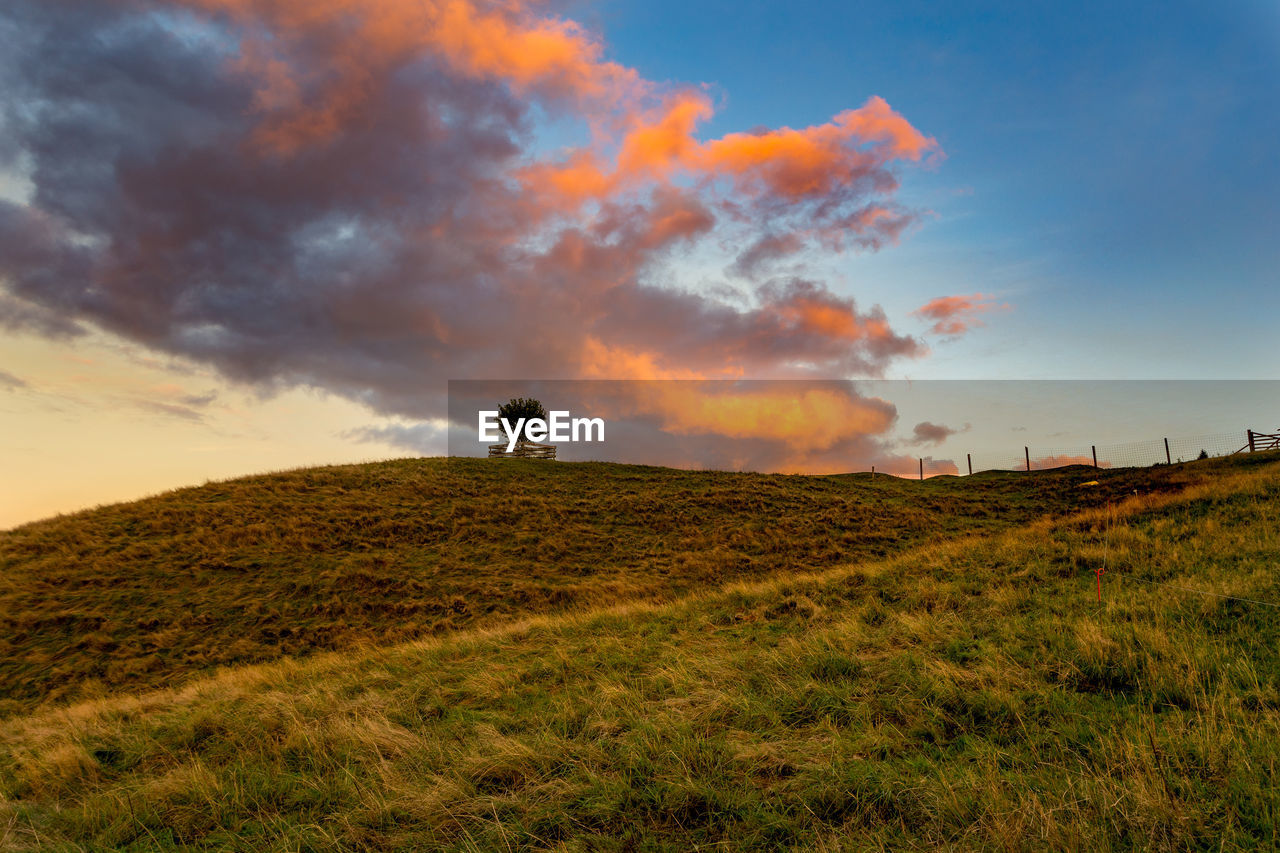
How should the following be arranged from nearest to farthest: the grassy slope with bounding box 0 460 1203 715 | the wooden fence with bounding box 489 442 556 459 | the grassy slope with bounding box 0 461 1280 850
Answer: the grassy slope with bounding box 0 461 1280 850, the grassy slope with bounding box 0 460 1203 715, the wooden fence with bounding box 489 442 556 459

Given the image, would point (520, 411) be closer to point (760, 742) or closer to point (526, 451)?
point (526, 451)

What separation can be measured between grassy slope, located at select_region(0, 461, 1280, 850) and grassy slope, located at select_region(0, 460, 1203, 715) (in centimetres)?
793

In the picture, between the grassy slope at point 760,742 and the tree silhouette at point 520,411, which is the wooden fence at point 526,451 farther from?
the grassy slope at point 760,742

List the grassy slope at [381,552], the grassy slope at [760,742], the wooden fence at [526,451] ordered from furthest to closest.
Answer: the wooden fence at [526,451] < the grassy slope at [381,552] < the grassy slope at [760,742]

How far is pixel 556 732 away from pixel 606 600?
1341 cm

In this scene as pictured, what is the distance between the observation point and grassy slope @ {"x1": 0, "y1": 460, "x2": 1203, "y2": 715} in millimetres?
18297

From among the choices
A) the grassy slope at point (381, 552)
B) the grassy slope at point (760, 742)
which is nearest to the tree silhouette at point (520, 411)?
the grassy slope at point (381, 552)

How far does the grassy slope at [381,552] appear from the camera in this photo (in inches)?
720

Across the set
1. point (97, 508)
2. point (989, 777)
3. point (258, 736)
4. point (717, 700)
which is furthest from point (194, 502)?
point (989, 777)

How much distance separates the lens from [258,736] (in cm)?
755

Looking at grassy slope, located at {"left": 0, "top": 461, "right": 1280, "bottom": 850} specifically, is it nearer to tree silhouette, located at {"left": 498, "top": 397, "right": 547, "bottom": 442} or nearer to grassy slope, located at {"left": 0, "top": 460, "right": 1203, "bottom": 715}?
grassy slope, located at {"left": 0, "top": 460, "right": 1203, "bottom": 715}

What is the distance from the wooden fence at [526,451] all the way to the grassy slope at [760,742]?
45607mm

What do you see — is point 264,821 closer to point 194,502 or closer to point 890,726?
point 890,726

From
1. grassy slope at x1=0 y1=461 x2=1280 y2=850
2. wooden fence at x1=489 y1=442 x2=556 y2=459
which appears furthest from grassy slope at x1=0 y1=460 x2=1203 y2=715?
wooden fence at x1=489 y1=442 x2=556 y2=459
